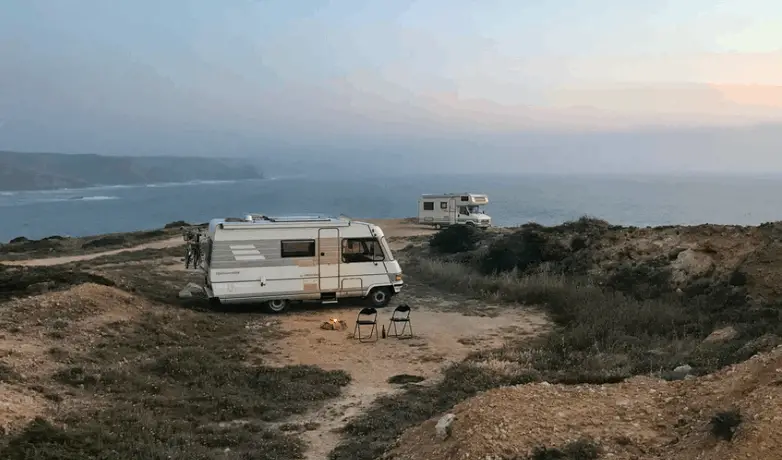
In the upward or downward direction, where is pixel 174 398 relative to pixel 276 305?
downward

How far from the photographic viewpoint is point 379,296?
16.4 metres

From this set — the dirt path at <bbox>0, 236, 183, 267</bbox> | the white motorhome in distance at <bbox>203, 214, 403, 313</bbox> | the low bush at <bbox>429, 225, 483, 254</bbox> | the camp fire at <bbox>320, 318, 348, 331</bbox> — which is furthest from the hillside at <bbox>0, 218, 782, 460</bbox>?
the dirt path at <bbox>0, 236, 183, 267</bbox>

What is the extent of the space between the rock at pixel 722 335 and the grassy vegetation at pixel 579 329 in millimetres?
178

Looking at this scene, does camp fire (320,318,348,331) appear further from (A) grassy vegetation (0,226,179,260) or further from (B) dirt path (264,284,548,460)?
(A) grassy vegetation (0,226,179,260)

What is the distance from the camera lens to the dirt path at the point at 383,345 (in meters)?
8.47

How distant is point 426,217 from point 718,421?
3632 cm

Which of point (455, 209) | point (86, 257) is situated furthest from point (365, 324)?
point (455, 209)

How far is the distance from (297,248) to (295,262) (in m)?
0.38

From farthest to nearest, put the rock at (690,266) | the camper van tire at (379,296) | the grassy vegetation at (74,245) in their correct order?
1. the grassy vegetation at (74,245)
2. the rock at (690,266)
3. the camper van tire at (379,296)

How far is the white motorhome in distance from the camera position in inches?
584

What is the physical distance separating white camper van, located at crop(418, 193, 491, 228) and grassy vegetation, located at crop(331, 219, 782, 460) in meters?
15.5

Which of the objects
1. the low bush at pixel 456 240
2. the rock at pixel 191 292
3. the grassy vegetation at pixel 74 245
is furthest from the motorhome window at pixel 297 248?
the grassy vegetation at pixel 74 245

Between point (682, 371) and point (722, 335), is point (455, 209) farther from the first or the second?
point (682, 371)

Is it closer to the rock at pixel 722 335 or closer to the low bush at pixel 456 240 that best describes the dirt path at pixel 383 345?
the rock at pixel 722 335
